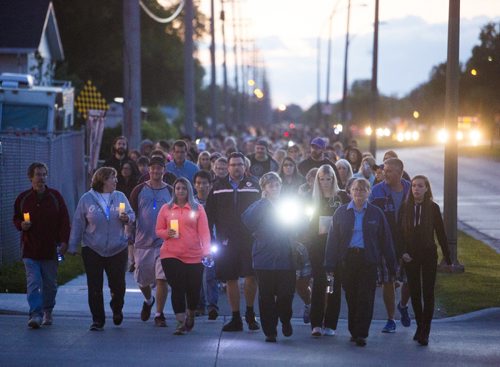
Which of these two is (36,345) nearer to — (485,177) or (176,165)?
(176,165)

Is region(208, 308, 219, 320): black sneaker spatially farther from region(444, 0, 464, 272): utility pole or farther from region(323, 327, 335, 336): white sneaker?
region(444, 0, 464, 272): utility pole

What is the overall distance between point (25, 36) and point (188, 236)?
112ft

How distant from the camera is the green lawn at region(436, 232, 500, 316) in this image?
15.5m

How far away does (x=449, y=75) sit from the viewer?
62.7 ft

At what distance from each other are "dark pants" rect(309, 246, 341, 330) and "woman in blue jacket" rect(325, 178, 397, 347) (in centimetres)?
49

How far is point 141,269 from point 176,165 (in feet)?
16.1

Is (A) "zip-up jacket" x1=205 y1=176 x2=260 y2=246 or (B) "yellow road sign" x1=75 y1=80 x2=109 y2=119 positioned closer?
(A) "zip-up jacket" x1=205 y1=176 x2=260 y2=246

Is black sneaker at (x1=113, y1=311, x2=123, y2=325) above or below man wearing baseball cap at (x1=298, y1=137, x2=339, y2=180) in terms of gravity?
below

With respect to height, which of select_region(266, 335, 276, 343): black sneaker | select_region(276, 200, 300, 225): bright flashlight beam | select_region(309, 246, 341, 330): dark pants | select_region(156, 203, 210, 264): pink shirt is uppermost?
select_region(276, 200, 300, 225): bright flashlight beam

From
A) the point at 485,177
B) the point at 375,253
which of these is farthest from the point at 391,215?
the point at 485,177

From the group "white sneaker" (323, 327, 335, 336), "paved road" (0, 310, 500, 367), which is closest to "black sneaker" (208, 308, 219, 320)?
"paved road" (0, 310, 500, 367)

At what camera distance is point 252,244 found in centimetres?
1370

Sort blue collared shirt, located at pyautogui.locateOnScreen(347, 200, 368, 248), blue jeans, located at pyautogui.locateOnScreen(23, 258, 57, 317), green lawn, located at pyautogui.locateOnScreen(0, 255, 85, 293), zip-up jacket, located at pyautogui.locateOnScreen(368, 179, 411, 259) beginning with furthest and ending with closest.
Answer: green lawn, located at pyautogui.locateOnScreen(0, 255, 85, 293) < blue jeans, located at pyautogui.locateOnScreen(23, 258, 57, 317) < zip-up jacket, located at pyautogui.locateOnScreen(368, 179, 411, 259) < blue collared shirt, located at pyautogui.locateOnScreen(347, 200, 368, 248)

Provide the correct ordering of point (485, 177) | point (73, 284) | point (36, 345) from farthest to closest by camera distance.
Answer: point (485, 177), point (73, 284), point (36, 345)
